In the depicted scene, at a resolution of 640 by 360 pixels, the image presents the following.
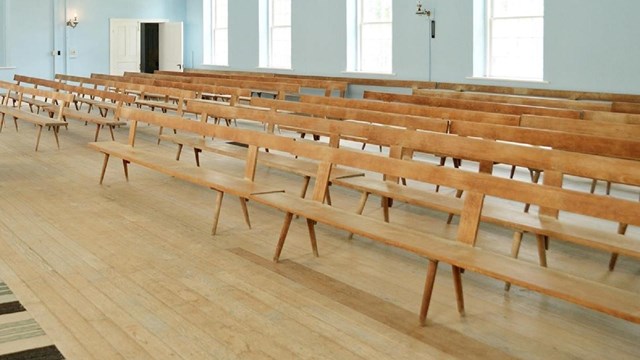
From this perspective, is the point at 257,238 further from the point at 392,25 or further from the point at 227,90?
the point at 392,25

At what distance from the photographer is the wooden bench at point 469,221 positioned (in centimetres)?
303

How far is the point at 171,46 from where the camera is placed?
65.7ft

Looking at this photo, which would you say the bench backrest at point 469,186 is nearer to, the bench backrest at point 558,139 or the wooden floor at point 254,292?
the wooden floor at point 254,292

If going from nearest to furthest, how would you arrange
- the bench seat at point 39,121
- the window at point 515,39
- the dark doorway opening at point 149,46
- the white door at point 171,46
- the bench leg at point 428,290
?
the bench leg at point 428,290 → the bench seat at point 39,121 → the window at point 515,39 → the white door at point 171,46 → the dark doorway opening at point 149,46

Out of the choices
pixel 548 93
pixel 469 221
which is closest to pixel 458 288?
pixel 469 221

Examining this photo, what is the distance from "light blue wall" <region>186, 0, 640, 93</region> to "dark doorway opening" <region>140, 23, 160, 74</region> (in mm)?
4314

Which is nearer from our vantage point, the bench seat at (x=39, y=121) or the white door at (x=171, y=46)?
the bench seat at (x=39, y=121)

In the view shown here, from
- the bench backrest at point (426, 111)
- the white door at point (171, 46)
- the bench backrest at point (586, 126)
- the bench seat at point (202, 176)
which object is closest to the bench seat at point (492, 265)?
the bench seat at point (202, 176)

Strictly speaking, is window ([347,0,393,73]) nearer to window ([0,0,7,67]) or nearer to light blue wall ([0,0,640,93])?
light blue wall ([0,0,640,93])

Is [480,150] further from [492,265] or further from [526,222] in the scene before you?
[492,265]

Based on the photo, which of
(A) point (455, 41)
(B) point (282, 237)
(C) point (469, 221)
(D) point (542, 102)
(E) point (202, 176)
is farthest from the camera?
(A) point (455, 41)

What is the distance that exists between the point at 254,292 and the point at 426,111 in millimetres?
3629

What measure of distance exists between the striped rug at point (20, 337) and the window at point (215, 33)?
1628 centimetres

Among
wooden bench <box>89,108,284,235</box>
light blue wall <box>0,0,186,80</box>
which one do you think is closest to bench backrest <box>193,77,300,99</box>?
wooden bench <box>89,108,284,235</box>
